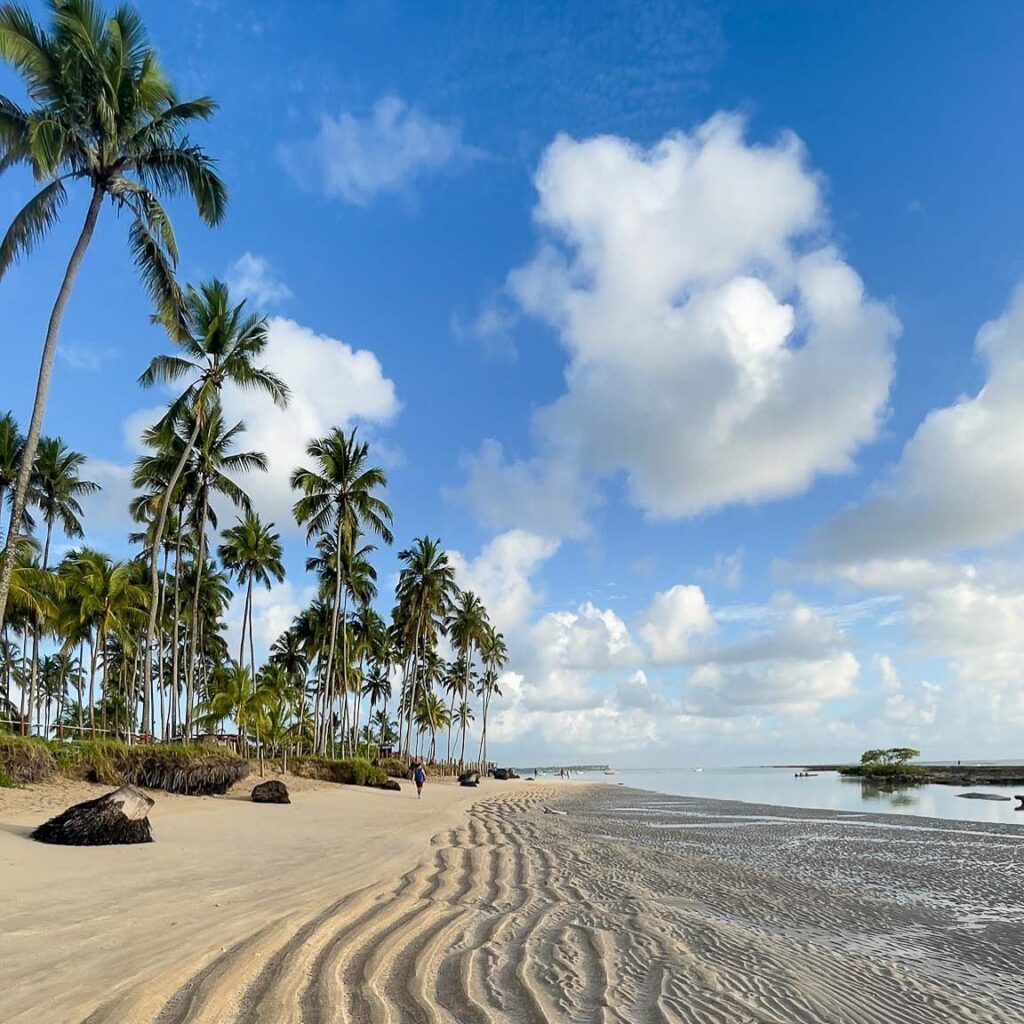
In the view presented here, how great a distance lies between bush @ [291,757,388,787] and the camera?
3416 centimetres

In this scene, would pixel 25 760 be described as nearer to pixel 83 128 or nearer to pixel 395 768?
pixel 83 128

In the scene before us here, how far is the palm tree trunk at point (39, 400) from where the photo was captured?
15.9 metres

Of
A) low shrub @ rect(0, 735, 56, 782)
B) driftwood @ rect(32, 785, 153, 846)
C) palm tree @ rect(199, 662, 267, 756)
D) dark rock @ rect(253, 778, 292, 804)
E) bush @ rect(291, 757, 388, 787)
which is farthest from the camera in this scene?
bush @ rect(291, 757, 388, 787)

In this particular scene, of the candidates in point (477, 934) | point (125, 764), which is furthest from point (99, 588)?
point (477, 934)

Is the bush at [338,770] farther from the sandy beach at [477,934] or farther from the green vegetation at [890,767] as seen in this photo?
the green vegetation at [890,767]

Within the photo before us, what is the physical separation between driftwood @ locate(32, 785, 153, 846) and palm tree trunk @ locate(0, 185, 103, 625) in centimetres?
757

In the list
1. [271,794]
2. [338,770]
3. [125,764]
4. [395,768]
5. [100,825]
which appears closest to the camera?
[100,825]

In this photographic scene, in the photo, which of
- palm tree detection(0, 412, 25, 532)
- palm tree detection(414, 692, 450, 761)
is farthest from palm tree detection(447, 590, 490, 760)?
palm tree detection(0, 412, 25, 532)

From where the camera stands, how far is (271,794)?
853 inches

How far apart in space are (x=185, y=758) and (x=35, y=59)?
17506mm

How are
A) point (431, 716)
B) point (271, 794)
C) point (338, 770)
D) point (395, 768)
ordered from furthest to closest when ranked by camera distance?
point (431, 716)
point (395, 768)
point (338, 770)
point (271, 794)

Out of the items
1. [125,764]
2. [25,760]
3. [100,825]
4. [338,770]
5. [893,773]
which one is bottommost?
[893,773]

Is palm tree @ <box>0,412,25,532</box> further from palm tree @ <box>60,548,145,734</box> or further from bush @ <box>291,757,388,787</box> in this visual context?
bush @ <box>291,757,388,787</box>

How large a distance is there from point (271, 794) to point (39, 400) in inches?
491
